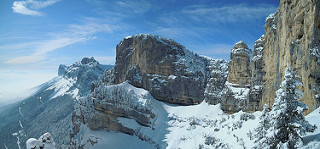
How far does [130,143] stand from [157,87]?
19.5m

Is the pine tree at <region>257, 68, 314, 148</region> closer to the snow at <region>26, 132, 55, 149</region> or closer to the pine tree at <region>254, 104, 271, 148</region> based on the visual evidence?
the pine tree at <region>254, 104, 271, 148</region>

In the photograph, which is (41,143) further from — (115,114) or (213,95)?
→ (213,95)

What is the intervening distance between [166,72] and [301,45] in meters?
47.7

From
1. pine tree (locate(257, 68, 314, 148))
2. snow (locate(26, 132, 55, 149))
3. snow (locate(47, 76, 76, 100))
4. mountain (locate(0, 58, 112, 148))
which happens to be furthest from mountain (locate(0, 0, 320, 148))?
snow (locate(47, 76, 76, 100))

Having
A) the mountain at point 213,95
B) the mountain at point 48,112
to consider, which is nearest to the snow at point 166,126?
the mountain at point 213,95

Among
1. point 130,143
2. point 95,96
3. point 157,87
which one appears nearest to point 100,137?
point 130,143

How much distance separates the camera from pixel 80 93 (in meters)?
132

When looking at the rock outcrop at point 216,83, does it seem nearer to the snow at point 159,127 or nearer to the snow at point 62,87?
the snow at point 159,127

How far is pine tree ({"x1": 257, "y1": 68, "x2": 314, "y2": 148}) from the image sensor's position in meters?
10.3

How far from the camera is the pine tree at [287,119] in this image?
10.3 meters

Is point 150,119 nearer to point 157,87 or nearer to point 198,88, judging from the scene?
point 157,87

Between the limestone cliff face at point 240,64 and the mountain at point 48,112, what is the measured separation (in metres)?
70.2

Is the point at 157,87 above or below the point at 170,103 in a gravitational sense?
above

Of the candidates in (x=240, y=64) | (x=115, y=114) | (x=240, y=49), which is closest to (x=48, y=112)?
(x=115, y=114)
